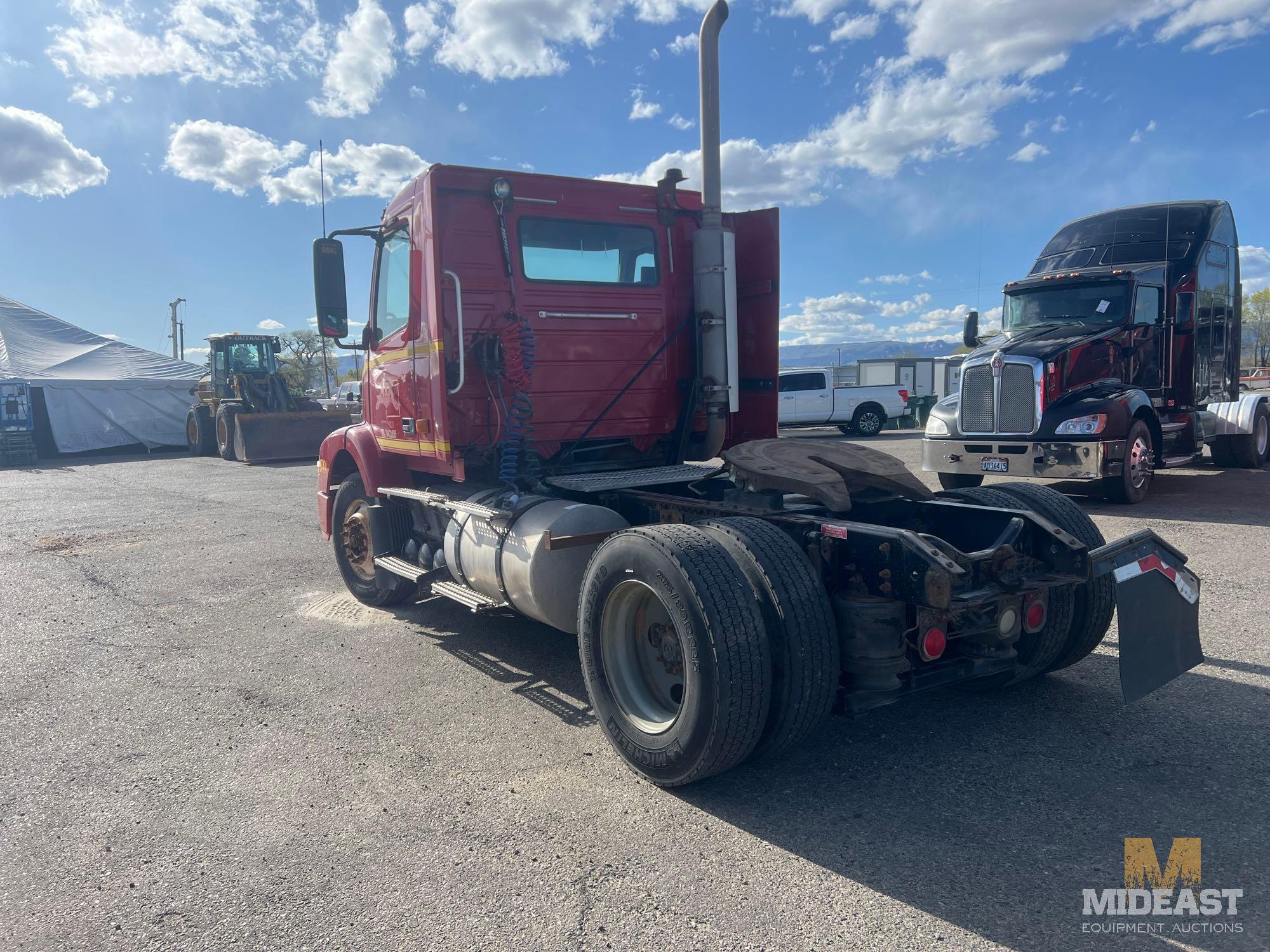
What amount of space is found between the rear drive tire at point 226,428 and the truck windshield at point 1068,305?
18.4 m

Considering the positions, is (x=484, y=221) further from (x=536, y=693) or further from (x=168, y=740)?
(x=168, y=740)

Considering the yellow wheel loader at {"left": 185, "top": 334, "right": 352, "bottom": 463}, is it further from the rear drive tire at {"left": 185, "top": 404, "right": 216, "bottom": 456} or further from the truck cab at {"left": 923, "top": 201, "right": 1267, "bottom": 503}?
the truck cab at {"left": 923, "top": 201, "right": 1267, "bottom": 503}

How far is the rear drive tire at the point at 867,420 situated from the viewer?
83.0 ft

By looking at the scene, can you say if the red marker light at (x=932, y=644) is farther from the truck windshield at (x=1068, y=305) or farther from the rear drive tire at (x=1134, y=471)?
the truck windshield at (x=1068, y=305)

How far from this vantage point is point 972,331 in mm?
12539

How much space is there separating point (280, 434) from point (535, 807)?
20081 mm

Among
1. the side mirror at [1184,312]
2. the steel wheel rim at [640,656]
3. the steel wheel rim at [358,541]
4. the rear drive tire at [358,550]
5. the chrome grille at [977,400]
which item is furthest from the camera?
the side mirror at [1184,312]

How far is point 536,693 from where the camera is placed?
4.74m

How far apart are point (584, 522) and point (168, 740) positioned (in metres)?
2.34

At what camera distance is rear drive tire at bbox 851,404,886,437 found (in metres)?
25.3

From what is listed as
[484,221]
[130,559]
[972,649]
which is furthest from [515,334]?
[130,559]

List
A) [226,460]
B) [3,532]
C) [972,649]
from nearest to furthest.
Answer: [972,649], [3,532], [226,460]

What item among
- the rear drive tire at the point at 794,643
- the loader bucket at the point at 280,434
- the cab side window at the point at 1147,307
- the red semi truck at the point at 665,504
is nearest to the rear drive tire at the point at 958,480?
the cab side window at the point at 1147,307

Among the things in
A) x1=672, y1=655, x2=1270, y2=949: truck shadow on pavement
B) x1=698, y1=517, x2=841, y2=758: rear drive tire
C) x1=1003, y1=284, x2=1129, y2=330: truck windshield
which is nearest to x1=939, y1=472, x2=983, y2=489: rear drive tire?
x1=1003, y1=284, x2=1129, y2=330: truck windshield
